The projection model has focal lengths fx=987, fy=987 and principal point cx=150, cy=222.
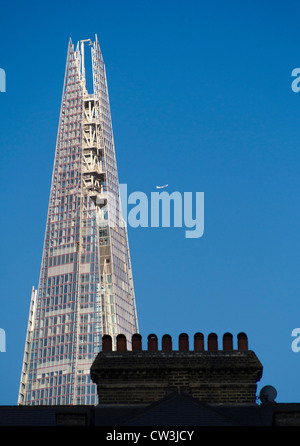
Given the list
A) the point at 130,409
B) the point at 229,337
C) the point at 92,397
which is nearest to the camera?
the point at 130,409

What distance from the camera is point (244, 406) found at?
37875 mm

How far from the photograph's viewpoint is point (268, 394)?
38750 mm

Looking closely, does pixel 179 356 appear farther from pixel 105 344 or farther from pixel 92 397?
pixel 92 397

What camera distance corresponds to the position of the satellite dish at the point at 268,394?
38.7m

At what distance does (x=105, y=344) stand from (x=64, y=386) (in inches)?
6308

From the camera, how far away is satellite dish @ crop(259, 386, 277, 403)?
38719mm

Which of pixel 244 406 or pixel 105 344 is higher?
pixel 105 344

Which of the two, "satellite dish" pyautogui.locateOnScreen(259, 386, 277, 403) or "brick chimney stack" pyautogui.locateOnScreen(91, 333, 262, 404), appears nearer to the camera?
"brick chimney stack" pyautogui.locateOnScreen(91, 333, 262, 404)

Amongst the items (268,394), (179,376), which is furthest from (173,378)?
(268,394)

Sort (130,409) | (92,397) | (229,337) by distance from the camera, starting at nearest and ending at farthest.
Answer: (130,409)
(229,337)
(92,397)

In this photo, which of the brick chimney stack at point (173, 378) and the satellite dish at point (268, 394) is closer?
the brick chimney stack at point (173, 378)

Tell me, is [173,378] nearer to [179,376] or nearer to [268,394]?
[179,376]
